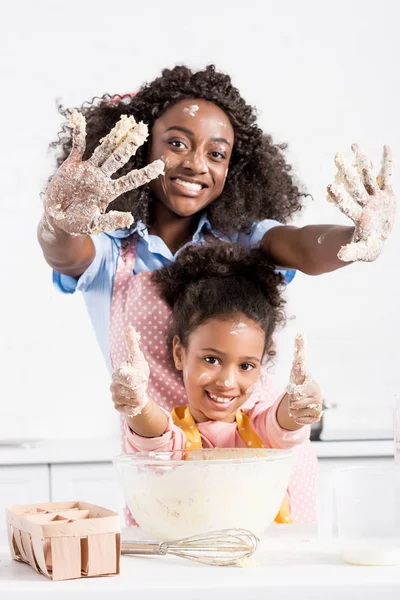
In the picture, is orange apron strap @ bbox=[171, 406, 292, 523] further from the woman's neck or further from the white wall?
the white wall

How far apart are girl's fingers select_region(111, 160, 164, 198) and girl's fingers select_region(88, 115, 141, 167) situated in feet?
0.10

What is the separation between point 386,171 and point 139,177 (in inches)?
13.0

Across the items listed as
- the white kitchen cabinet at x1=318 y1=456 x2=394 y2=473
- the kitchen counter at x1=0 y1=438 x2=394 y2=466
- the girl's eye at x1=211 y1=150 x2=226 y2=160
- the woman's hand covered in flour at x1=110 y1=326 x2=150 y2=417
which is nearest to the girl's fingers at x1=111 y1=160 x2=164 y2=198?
the woman's hand covered in flour at x1=110 y1=326 x2=150 y2=417

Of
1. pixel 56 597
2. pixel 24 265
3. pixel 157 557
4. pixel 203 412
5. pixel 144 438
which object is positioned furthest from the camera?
pixel 24 265

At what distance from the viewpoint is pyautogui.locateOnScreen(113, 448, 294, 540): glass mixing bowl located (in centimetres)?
80

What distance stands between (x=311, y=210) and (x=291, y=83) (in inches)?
14.3

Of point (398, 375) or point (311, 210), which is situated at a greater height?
point (311, 210)

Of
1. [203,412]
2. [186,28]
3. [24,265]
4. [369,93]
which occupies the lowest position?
[203,412]

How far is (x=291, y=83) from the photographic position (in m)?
2.45

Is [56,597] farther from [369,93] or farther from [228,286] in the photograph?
[369,93]

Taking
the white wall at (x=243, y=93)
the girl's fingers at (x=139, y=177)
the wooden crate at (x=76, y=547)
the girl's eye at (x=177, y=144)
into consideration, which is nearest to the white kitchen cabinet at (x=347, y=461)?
the white wall at (x=243, y=93)

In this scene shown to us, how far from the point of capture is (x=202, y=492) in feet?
2.64

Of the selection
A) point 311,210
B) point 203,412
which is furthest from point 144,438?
point 311,210

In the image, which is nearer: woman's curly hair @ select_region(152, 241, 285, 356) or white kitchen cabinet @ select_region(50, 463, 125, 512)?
woman's curly hair @ select_region(152, 241, 285, 356)
